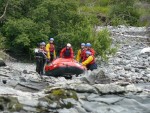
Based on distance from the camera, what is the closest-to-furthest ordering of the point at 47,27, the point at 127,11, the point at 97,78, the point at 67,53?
1. the point at 97,78
2. the point at 67,53
3. the point at 47,27
4. the point at 127,11

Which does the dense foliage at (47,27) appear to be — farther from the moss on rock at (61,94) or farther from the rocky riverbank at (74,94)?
the moss on rock at (61,94)

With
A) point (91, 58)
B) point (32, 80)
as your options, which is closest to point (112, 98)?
point (32, 80)

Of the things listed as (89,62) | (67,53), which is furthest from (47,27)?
(89,62)

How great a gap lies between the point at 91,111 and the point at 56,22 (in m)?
13.5

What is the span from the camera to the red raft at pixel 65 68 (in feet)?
62.5

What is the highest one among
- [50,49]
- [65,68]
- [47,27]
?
[47,27]

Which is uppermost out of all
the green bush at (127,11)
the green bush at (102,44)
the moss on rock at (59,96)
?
the green bush at (127,11)

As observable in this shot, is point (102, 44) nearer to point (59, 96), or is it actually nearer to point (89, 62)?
point (89, 62)

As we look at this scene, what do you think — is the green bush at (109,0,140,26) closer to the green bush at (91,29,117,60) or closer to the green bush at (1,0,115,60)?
the green bush at (1,0,115,60)

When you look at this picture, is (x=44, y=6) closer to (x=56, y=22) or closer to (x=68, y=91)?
(x=56, y=22)

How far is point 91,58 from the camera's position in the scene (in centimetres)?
2025

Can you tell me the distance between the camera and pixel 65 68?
62.4 ft

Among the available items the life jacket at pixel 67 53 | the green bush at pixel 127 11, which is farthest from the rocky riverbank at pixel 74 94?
the green bush at pixel 127 11

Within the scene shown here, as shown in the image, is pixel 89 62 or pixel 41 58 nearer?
pixel 41 58
